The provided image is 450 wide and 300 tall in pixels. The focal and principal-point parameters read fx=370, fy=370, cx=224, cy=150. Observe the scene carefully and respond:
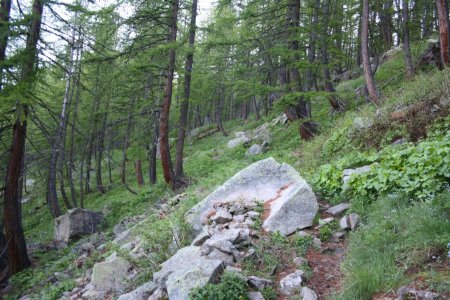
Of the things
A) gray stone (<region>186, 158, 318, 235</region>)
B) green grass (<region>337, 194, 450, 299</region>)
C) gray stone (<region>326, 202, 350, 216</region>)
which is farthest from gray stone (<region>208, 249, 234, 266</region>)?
gray stone (<region>326, 202, 350, 216</region>)

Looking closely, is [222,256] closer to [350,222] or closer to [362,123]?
[350,222]

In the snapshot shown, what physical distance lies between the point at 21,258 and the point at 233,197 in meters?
7.54

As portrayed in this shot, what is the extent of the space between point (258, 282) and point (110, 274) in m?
3.15

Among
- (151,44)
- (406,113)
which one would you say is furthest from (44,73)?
(406,113)

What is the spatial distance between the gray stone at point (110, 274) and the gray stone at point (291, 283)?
2866 mm

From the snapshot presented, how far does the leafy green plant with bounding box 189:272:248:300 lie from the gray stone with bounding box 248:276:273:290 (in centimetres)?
10

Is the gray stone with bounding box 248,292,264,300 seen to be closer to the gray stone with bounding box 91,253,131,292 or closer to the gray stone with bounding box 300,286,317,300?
the gray stone with bounding box 300,286,317,300

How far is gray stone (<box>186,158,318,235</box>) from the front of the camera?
16.8ft

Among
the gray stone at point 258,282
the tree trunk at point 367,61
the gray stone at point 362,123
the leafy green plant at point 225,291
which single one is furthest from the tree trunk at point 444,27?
the leafy green plant at point 225,291

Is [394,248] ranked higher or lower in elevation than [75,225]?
higher

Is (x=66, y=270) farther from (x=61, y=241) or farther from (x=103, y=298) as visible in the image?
(x=61, y=241)

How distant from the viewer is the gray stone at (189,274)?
388cm

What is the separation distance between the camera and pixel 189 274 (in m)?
4.00

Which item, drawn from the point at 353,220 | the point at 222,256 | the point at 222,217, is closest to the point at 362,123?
the point at 353,220
